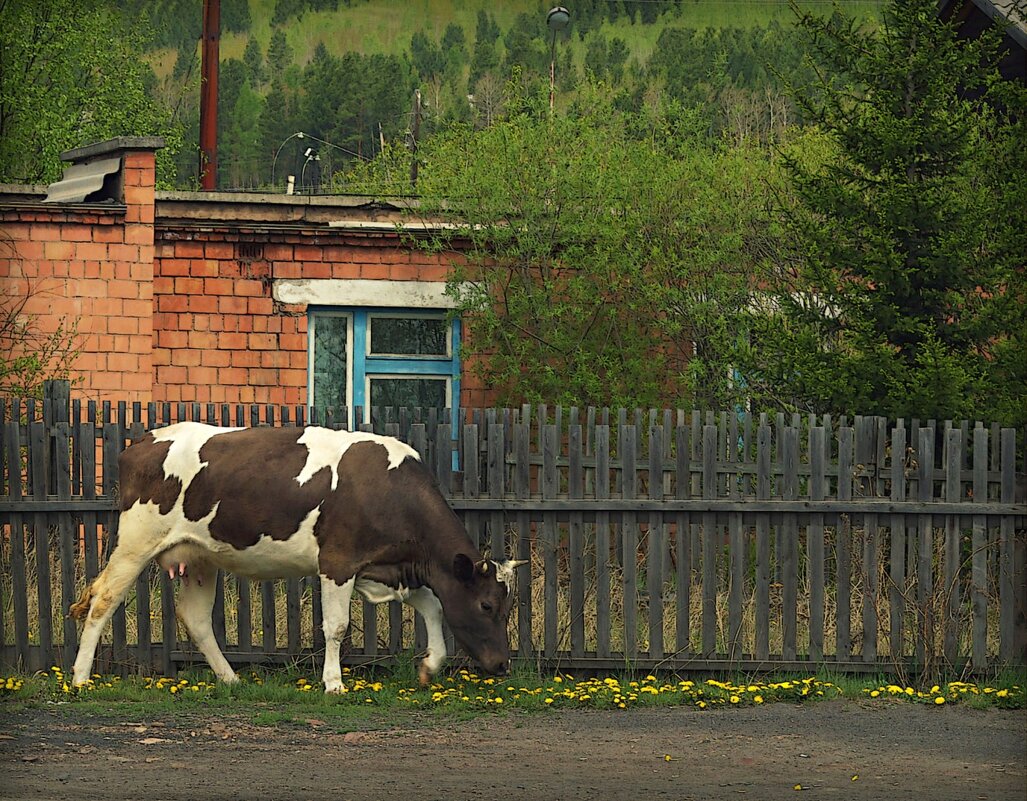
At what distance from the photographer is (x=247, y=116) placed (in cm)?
3506

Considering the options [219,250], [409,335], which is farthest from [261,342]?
[409,335]

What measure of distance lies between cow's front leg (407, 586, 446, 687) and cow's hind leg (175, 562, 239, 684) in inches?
46.9

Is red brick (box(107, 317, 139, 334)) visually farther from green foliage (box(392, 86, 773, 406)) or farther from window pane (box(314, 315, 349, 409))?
green foliage (box(392, 86, 773, 406))

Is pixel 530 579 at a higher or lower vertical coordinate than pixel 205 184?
lower

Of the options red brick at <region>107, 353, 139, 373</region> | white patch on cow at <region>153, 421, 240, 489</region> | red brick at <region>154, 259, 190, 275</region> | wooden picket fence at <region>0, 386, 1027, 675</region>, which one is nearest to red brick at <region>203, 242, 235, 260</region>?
red brick at <region>154, 259, 190, 275</region>

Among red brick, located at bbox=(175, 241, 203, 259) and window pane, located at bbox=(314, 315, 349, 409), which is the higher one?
red brick, located at bbox=(175, 241, 203, 259)

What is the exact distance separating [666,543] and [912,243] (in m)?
3.46

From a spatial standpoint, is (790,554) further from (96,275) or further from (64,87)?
(64,87)

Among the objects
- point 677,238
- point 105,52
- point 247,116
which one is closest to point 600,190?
point 677,238

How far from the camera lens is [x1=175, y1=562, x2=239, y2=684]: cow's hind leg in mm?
9016

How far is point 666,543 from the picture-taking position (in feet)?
31.4

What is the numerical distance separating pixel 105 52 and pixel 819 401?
1800cm

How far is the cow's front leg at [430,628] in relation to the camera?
8766mm

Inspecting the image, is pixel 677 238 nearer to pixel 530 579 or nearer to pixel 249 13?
pixel 530 579
